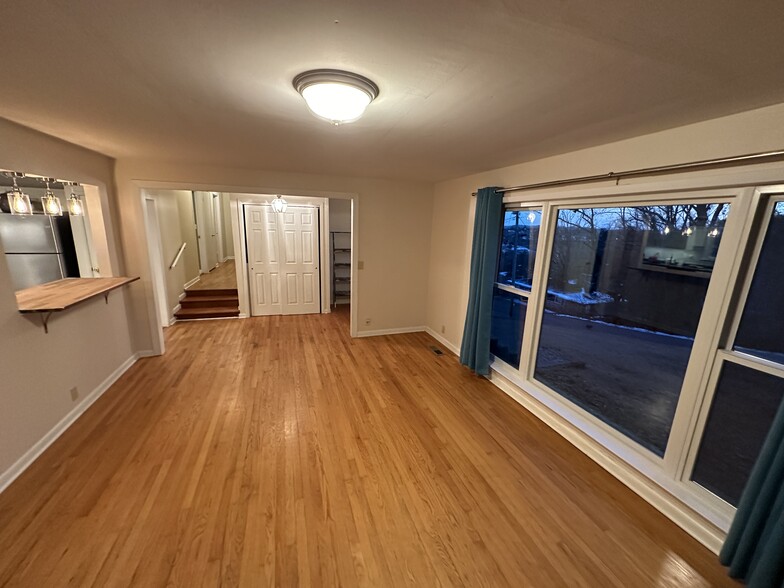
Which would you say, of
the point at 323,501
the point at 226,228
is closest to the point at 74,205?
the point at 323,501

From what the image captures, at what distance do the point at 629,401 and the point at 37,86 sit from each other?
16.1 ft

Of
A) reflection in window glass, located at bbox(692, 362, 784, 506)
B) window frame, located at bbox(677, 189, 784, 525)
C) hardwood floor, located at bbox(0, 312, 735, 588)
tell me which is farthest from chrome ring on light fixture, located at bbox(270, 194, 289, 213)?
reflection in window glass, located at bbox(692, 362, 784, 506)

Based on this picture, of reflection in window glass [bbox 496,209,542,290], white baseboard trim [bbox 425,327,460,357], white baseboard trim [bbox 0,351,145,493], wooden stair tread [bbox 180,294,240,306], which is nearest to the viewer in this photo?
white baseboard trim [bbox 0,351,145,493]

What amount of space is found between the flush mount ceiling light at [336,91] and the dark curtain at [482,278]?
2056 millimetres

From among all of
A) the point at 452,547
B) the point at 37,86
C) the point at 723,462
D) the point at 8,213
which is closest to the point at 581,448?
the point at 723,462

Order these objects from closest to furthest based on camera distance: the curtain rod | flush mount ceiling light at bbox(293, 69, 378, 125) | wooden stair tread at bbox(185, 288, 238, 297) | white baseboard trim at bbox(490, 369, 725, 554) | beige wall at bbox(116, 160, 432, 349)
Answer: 1. flush mount ceiling light at bbox(293, 69, 378, 125)
2. the curtain rod
3. white baseboard trim at bbox(490, 369, 725, 554)
4. beige wall at bbox(116, 160, 432, 349)
5. wooden stair tread at bbox(185, 288, 238, 297)

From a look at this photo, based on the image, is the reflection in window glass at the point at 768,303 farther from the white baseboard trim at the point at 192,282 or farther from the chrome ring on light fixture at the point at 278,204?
the white baseboard trim at the point at 192,282

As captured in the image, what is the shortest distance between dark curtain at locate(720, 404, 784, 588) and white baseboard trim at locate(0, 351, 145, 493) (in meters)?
4.08

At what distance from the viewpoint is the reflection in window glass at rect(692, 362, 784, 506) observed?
1694mm

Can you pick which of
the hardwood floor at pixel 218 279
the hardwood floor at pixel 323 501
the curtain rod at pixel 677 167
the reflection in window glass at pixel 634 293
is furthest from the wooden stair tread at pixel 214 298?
the curtain rod at pixel 677 167

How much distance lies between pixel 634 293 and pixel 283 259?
518 centimetres

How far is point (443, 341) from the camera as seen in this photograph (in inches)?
176

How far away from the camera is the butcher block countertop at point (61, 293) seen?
6.90 feet

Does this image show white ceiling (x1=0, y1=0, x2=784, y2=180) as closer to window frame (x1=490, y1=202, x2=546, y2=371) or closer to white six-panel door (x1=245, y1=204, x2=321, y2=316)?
window frame (x1=490, y1=202, x2=546, y2=371)
